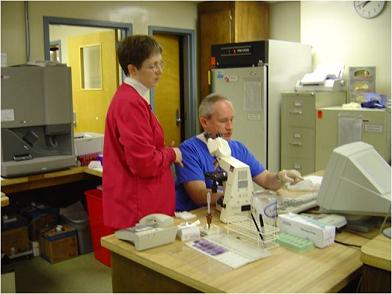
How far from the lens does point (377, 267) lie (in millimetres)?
1270

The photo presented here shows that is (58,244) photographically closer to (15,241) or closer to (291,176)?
(15,241)

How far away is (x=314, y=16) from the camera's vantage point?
15.4ft

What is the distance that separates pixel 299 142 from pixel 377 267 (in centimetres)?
308

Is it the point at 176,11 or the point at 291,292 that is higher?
the point at 176,11

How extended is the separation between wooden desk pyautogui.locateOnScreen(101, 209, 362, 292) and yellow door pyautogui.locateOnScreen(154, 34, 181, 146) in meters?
3.69

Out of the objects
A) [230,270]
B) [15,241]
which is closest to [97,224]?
[15,241]

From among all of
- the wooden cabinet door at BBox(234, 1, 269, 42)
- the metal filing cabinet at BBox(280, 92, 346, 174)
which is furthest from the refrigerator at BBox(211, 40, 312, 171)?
the wooden cabinet door at BBox(234, 1, 269, 42)

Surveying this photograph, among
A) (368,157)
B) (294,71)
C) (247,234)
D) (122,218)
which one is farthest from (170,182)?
(294,71)

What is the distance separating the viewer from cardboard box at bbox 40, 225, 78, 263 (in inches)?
138

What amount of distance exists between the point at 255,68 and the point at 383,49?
124 cm

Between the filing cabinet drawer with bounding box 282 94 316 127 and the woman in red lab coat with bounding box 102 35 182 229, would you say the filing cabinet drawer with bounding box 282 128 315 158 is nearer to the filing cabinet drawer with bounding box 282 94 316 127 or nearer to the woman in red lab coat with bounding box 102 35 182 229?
the filing cabinet drawer with bounding box 282 94 316 127

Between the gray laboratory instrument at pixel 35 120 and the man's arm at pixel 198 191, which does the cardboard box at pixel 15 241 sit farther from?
the man's arm at pixel 198 191

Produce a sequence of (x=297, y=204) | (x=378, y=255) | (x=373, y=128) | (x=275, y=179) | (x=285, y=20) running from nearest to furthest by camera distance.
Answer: (x=378, y=255), (x=297, y=204), (x=275, y=179), (x=373, y=128), (x=285, y=20)

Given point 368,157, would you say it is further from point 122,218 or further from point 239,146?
point 122,218
